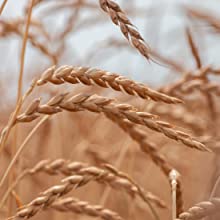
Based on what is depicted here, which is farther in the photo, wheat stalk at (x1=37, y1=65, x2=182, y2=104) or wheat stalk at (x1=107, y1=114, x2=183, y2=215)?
wheat stalk at (x1=107, y1=114, x2=183, y2=215)

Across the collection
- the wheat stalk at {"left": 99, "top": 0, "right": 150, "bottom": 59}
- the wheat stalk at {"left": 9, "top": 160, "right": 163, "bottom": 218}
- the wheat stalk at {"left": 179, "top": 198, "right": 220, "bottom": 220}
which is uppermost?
the wheat stalk at {"left": 99, "top": 0, "right": 150, "bottom": 59}

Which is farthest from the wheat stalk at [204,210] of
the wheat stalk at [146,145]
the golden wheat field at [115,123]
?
the wheat stalk at [146,145]

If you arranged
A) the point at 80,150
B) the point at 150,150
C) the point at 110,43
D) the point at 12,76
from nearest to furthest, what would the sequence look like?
1. the point at 150,150
2. the point at 80,150
3. the point at 110,43
4. the point at 12,76

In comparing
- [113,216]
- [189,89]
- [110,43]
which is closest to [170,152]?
[110,43]

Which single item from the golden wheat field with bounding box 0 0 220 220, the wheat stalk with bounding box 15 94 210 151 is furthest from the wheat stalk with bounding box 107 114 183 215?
the wheat stalk with bounding box 15 94 210 151

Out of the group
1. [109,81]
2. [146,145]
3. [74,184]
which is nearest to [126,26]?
[109,81]

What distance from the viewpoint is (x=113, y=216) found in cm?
77

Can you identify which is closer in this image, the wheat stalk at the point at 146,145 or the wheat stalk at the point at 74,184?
the wheat stalk at the point at 74,184

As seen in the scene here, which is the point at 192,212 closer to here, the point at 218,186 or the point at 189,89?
the point at 218,186

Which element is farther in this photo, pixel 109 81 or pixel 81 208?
pixel 81 208

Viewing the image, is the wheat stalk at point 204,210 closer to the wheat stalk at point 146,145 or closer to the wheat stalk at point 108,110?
the wheat stalk at point 108,110

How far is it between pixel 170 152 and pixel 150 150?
1.24 m

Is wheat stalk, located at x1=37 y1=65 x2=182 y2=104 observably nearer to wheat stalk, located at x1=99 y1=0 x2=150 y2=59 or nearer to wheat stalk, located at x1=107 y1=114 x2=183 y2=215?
wheat stalk, located at x1=99 y1=0 x2=150 y2=59

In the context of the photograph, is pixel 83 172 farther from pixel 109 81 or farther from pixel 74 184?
pixel 109 81
